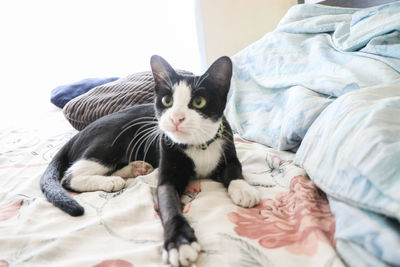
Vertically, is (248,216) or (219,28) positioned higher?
(219,28)

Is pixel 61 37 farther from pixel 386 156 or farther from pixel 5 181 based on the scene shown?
pixel 386 156

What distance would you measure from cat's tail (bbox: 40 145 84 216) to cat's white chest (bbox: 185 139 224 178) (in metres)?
0.36

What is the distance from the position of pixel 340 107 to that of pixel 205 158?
42 centimetres

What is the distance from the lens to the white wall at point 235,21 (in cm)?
238

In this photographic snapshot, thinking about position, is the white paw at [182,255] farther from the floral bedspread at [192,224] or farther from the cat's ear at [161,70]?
the cat's ear at [161,70]

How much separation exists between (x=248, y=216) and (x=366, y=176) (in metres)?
0.25

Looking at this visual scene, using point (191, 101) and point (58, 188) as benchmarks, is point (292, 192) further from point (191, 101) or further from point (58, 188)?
point (58, 188)

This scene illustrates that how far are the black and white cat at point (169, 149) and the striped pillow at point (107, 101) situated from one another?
11.9 inches

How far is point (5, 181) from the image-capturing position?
88 cm

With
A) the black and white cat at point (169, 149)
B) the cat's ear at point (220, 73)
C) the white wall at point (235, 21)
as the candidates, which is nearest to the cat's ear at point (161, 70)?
the black and white cat at point (169, 149)

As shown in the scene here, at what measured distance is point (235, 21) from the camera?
2.42 meters

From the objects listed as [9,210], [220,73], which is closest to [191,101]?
[220,73]

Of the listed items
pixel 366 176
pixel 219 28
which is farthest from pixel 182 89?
pixel 219 28

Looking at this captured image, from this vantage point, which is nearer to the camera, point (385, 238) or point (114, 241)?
point (385, 238)
